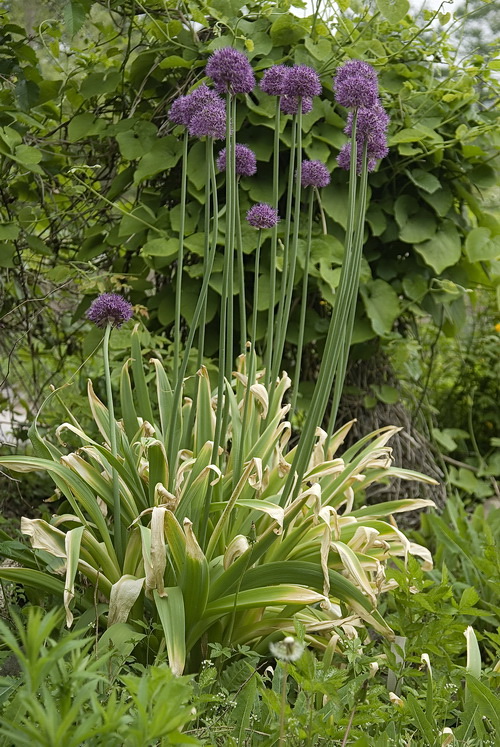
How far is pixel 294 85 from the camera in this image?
1791 millimetres

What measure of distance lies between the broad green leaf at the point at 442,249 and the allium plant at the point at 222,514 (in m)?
1.06

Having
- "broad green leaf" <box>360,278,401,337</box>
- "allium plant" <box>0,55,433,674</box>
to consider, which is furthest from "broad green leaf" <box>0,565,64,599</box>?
"broad green leaf" <box>360,278,401,337</box>

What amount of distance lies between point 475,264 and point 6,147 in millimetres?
1904

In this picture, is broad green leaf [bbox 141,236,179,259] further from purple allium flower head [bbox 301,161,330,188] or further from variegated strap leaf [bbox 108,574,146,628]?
variegated strap leaf [bbox 108,574,146,628]

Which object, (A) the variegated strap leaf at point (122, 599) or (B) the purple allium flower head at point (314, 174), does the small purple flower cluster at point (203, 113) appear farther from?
(A) the variegated strap leaf at point (122, 599)

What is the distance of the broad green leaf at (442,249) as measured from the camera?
9.75 ft

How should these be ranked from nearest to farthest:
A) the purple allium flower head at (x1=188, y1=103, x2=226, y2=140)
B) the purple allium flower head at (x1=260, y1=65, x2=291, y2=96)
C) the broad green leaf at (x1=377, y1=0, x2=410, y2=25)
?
the purple allium flower head at (x1=188, y1=103, x2=226, y2=140), the purple allium flower head at (x1=260, y1=65, x2=291, y2=96), the broad green leaf at (x1=377, y1=0, x2=410, y2=25)

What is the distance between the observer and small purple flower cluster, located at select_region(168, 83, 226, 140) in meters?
1.74

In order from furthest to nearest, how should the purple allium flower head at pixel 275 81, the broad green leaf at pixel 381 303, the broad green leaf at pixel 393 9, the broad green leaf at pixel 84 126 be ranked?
the broad green leaf at pixel 381 303, the broad green leaf at pixel 84 126, the broad green leaf at pixel 393 9, the purple allium flower head at pixel 275 81

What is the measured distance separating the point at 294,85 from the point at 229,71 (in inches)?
6.7

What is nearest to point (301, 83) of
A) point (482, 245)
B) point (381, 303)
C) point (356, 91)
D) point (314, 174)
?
point (356, 91)

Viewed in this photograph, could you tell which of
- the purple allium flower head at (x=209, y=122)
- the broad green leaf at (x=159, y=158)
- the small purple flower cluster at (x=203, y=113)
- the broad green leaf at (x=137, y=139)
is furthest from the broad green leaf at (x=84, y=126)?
the purple allium flower head at (x=209, y=122)

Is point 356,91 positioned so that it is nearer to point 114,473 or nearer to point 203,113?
point 203,113

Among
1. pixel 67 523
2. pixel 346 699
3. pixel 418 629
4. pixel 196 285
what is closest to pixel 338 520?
pixel 418 629
